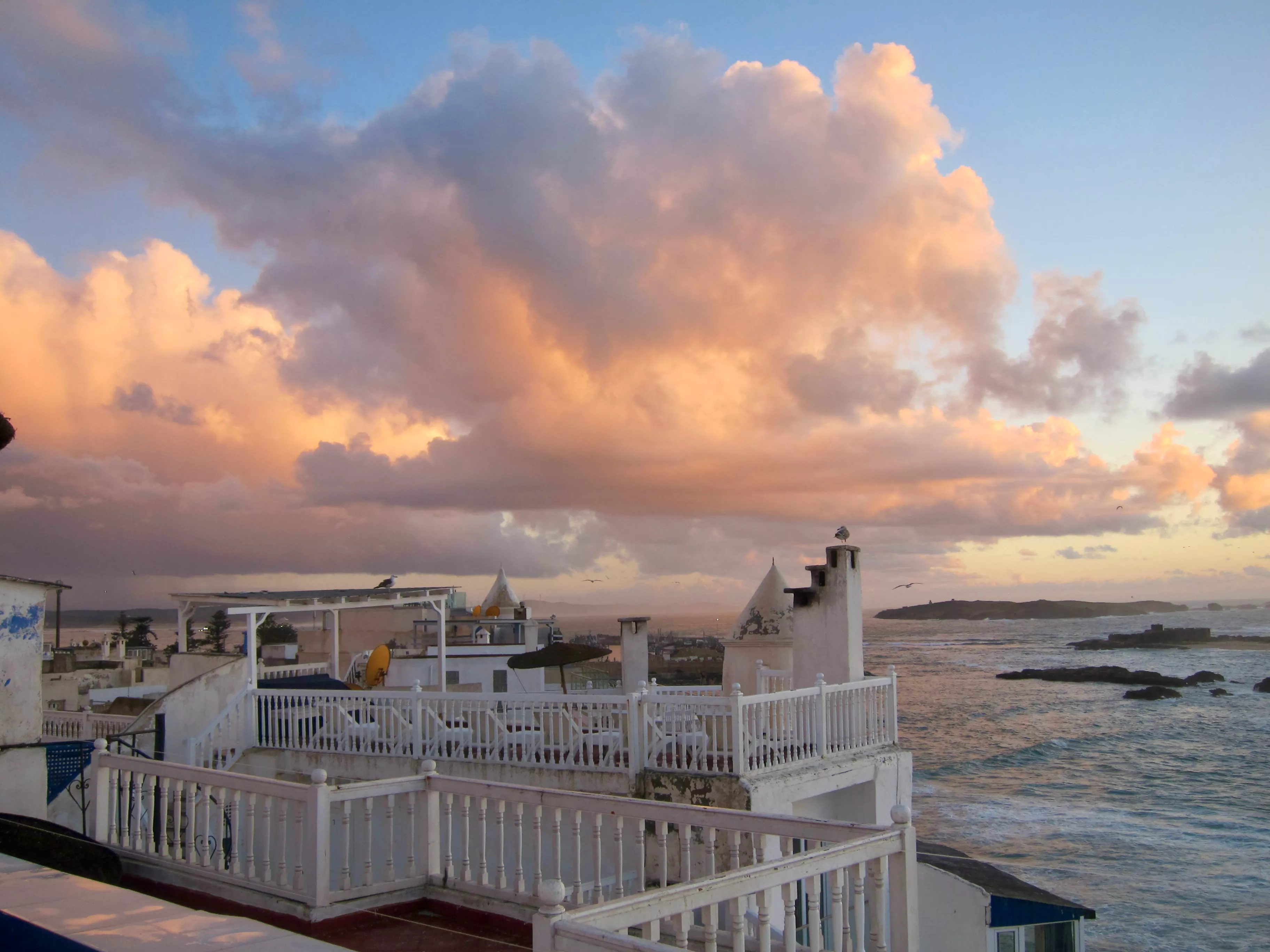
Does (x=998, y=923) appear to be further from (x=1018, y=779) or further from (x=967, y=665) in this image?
(x=967, y=665)

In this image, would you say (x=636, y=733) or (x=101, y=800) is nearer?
(x=101, y=800)

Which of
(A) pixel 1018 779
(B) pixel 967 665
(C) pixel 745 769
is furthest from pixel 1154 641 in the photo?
(C) pixel 745 769

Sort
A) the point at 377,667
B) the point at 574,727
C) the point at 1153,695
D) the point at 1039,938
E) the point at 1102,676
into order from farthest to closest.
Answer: the point at 1102,676
the point at 1153,695
the point at 377,667
the point at 1039,938
the point at 574,727

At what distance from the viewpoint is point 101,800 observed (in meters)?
Result: 9.38

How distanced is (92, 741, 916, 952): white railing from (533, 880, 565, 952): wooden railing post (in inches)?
1.4

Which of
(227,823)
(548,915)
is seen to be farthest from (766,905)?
(227,823)

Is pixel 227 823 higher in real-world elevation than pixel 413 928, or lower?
higher

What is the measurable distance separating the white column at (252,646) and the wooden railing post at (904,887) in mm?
13173

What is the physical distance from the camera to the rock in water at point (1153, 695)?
262 ft

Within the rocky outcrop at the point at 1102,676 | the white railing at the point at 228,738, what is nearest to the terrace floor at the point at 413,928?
the white railing at the point at 228,738

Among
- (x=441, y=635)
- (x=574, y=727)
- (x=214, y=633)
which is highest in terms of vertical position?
(x=441, y=635)

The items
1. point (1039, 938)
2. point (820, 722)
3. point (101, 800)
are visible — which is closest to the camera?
point (101, 800)

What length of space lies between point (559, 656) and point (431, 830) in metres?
8.60

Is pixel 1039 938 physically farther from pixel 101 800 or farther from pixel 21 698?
pixel 21 698
